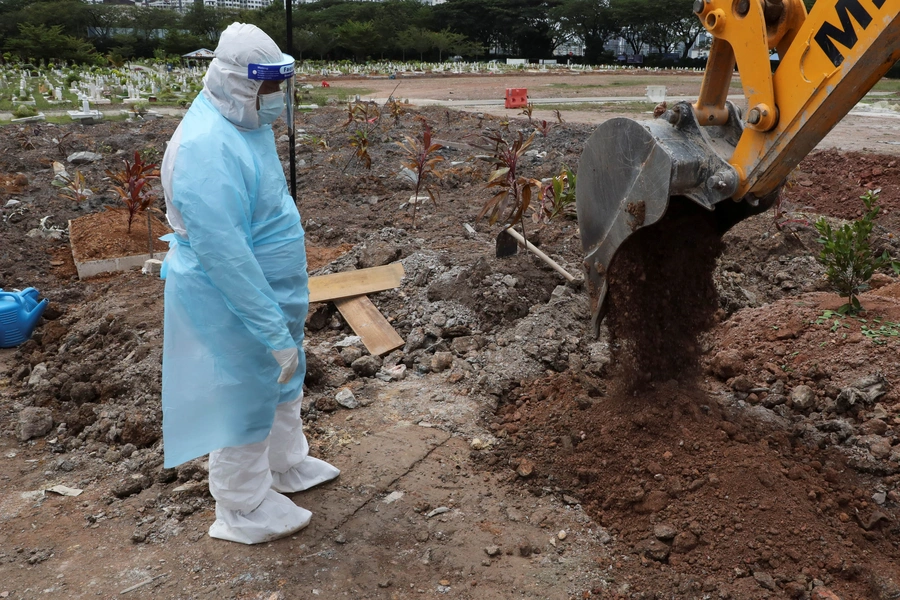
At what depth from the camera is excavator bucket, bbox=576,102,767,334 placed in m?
2.73

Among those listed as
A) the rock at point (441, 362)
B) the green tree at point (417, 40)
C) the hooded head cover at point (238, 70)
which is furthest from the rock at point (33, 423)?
the green tree at point (417, 40)

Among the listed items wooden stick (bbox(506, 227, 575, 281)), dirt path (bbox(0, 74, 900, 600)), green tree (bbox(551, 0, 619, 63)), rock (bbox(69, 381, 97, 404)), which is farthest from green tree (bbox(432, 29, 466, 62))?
rock (bbox(69, 381, 97, 404))

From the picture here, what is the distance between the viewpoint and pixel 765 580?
8.74 ft

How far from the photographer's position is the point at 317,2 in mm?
61438

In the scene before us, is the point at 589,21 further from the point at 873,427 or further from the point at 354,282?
the point at 873,427

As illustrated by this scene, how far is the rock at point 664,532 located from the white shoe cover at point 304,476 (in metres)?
1.42

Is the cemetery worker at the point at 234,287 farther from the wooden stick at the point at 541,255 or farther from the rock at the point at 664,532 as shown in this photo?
the wooden stick at the point at 541,255

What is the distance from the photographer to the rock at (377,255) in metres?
5.68

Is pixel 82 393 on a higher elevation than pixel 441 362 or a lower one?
lower

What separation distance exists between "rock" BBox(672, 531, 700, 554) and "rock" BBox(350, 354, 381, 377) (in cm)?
210

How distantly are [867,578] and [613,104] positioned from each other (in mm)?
17475

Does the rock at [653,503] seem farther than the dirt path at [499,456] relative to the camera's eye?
Yes

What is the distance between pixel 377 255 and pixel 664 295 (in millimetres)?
2840

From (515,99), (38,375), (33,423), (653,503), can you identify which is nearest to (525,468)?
(653,503)
